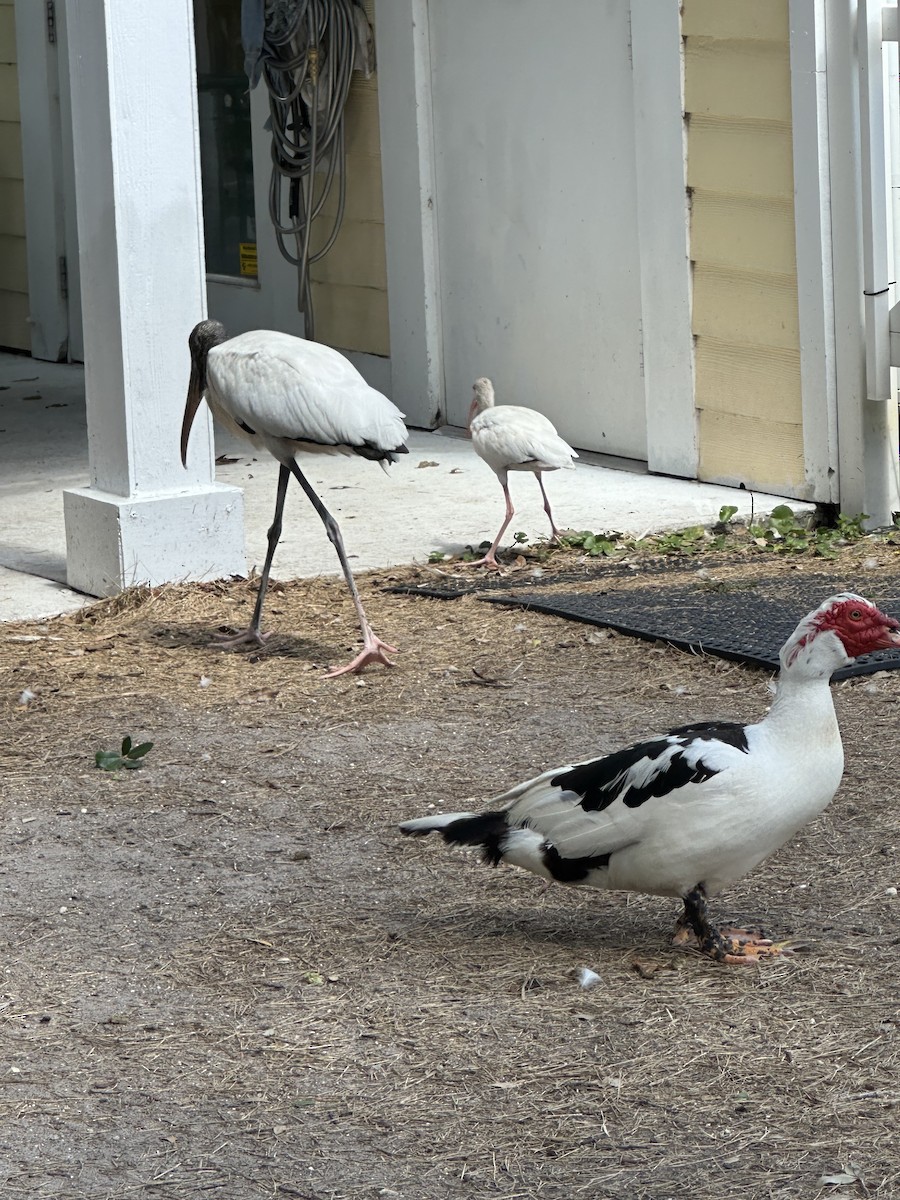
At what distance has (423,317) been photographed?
396 inches

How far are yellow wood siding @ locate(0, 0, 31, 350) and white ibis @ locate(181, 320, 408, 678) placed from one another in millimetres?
7574

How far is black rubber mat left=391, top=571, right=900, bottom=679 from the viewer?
6.09m

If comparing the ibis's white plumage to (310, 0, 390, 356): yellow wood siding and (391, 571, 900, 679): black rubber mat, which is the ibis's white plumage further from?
(310, 0, 390, 356): yellow wood siding

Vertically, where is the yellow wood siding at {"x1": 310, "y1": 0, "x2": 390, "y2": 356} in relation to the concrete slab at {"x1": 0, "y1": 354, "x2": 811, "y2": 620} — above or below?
above

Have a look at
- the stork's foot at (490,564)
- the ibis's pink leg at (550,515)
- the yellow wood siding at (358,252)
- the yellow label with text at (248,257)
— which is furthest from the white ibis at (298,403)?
the yellow label with text at (248,257)

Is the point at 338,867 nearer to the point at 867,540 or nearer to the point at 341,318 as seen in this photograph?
the point at 867,540

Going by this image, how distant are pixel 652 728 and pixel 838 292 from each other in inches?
123

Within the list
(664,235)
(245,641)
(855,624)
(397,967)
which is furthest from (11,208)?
(855,624)

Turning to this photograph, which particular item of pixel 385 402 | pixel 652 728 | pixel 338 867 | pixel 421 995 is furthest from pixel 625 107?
pixel 421 995

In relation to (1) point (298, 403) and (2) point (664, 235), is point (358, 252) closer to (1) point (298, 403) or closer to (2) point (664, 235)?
(2) point (664, 235)

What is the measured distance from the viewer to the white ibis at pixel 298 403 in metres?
6.24

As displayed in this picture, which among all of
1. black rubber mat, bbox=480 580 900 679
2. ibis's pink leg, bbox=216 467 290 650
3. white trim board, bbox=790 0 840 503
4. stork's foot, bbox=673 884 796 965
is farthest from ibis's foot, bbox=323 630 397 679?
white trim board, bbox=790 0 840 503

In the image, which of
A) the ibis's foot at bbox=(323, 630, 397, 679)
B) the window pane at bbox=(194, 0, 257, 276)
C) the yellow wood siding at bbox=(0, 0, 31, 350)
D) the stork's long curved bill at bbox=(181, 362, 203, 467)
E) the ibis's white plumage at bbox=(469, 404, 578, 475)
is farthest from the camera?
the yellow wood siding at bbox=(0, 0, 31, 350)

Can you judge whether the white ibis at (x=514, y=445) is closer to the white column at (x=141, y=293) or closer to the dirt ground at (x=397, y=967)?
the white column at (x=141, y=293)
